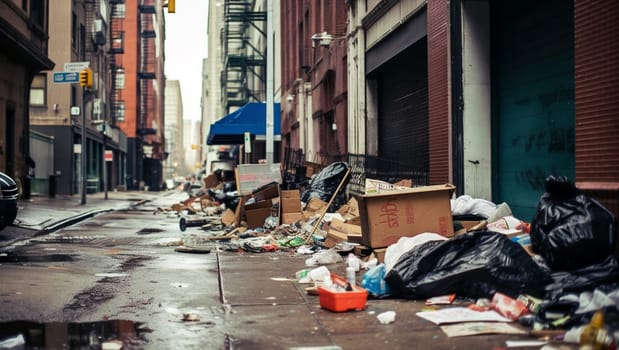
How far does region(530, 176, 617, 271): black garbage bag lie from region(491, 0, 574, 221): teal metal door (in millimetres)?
2271

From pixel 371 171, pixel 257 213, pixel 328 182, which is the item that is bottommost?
pixel 257 213

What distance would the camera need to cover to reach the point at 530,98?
9172 millimetres

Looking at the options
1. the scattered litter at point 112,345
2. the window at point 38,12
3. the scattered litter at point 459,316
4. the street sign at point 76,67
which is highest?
the window at point 38,12

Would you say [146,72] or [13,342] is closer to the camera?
[13,342]

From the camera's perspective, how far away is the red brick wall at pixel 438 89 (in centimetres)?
1096

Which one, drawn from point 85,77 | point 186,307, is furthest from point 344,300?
point 85,77

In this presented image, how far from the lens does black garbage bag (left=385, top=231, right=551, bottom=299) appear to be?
558cm

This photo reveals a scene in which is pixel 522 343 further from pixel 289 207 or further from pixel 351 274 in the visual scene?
pixel 289 207

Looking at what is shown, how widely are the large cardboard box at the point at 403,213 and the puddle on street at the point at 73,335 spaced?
366 cm

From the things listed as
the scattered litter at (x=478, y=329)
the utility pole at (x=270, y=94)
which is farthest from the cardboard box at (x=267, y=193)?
the scattered litter at (x=478, y=329)

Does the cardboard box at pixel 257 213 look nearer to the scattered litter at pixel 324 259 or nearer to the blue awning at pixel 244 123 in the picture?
the scattered litter at pixel 324 259

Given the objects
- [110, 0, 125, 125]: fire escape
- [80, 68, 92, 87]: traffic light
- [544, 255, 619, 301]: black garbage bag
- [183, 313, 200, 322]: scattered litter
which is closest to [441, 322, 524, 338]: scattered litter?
[544, 255, 619, 301]: black garbage bag

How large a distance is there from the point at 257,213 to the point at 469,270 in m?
8.51

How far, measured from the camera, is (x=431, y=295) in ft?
19.5
